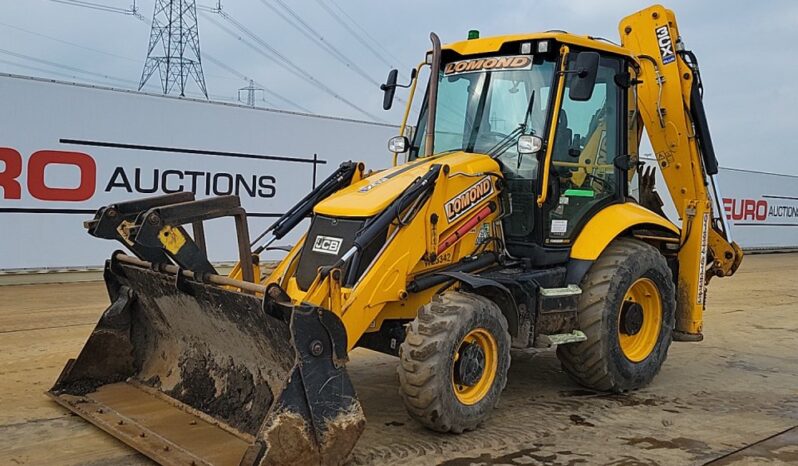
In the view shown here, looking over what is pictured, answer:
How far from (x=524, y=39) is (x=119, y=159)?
774cm

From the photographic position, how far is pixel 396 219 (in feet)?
16.3

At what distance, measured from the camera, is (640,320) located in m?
6.29

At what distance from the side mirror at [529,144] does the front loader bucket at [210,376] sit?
7.04 feet

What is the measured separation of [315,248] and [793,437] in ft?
11.2

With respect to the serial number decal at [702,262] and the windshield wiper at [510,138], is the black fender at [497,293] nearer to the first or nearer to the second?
the windshield wiper at [510,138]

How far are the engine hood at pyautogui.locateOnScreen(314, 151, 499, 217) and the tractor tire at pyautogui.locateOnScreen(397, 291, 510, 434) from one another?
0.76m

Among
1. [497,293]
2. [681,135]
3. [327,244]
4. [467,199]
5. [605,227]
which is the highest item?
[681,135]

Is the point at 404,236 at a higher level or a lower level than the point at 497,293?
higher

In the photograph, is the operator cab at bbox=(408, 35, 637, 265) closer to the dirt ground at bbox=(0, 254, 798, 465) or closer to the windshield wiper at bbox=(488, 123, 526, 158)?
the windshield wiper at bbox=(488, 123, 526, 158)

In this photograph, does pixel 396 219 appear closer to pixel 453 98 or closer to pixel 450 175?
pixel 450 175

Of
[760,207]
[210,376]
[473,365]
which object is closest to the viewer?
[473,365]

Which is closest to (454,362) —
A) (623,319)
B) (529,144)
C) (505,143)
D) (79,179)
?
(529,144)

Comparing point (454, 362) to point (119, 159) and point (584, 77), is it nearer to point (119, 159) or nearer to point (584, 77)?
point (584, 77)

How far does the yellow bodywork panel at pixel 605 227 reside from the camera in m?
5.87
